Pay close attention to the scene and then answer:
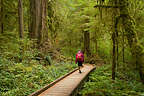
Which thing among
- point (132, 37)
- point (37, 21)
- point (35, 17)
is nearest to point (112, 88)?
point (132, 37)

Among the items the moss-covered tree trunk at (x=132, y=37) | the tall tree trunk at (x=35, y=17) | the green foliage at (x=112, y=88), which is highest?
the tall tree trunk at (x=35, y=17)

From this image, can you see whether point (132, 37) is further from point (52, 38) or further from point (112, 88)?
point (52, 38)

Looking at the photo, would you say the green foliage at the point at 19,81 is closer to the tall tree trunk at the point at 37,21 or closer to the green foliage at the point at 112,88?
the green foliage at the point at 112,88

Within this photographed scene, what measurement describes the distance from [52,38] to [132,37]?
12.3 metres

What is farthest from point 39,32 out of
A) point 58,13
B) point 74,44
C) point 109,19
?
point 74,44

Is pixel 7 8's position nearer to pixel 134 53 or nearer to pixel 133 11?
pixel 133 11

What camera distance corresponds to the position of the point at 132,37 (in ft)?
24.5

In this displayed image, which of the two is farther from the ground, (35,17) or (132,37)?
(35,17)

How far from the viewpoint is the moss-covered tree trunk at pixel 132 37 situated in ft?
22.1

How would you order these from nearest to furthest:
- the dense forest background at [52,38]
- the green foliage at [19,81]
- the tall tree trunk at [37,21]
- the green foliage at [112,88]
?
the green foliage at [112,88]
the green foliage at [19,81]
the dense forest background at [52,38]
the tall tree trunk at [37,21]

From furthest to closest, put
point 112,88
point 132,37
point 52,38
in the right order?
point 52,38 → point 132,37 → point 112,88

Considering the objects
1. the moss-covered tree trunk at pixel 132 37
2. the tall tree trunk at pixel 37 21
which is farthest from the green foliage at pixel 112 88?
the tall tree trunk at pixel 37 21

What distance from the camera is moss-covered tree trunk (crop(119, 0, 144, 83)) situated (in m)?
6.74

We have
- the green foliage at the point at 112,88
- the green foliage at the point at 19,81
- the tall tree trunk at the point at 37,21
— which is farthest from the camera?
the tall tree trunk at the point at 37,21
